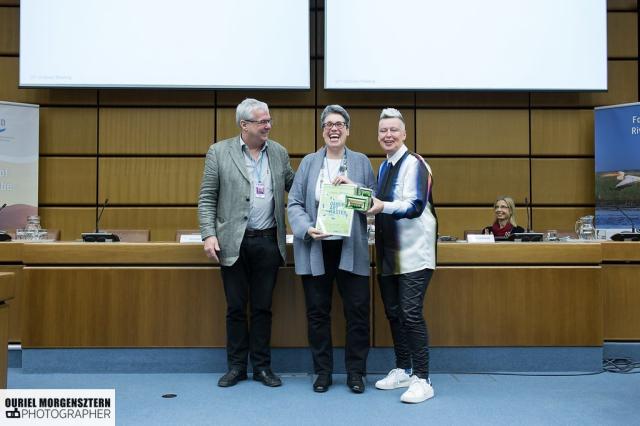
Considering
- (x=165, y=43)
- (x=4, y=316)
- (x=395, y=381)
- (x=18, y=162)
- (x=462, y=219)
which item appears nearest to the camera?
(x=4, y=316)

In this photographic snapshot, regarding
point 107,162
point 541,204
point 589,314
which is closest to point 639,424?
point 589,314

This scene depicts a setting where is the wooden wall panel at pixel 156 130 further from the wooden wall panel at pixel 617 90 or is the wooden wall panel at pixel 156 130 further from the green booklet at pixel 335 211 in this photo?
the wooden wall panel at pixel 617 90

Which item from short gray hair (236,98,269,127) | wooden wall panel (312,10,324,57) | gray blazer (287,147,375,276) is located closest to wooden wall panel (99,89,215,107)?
wooden wall panel (312,10,324,57)

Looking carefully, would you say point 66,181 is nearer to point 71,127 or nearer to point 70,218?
point 70,218

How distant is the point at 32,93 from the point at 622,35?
580cm

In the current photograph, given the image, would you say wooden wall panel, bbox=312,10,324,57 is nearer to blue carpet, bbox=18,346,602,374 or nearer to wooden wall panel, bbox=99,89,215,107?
wooden wall panel, bbox=99,89,215,107

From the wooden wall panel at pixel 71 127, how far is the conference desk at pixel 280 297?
7.85ft

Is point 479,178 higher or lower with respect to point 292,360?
higher

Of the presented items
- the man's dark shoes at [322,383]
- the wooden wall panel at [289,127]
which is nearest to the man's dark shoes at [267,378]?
the man's dark shoes at [322,383]

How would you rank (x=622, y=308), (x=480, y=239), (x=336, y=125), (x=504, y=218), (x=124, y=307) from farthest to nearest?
(x=504, y=218), (x=622, y=308), (x=480, y=239), (x=124, y=307), (x=336, y=125)

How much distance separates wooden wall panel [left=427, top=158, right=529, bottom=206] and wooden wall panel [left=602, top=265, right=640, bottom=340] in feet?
6.77

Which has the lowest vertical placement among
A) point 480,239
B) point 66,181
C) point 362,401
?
point 362,401

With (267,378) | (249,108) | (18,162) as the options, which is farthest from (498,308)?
(18,162)

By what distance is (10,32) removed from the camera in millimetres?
5527
